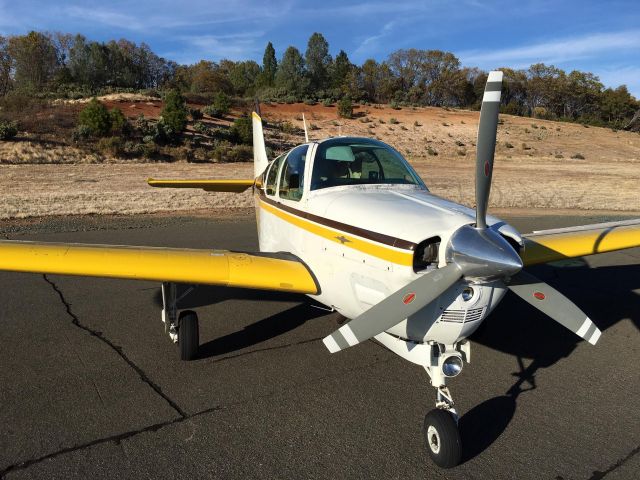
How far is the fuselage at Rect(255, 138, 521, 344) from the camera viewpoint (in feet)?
10.9

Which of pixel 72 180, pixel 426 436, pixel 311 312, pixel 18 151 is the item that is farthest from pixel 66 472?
pixel 18 151

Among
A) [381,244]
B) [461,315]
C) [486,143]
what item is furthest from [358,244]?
[486,143]

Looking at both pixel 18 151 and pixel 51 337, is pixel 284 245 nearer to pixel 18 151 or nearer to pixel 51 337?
pixel 51 337

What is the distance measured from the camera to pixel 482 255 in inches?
118

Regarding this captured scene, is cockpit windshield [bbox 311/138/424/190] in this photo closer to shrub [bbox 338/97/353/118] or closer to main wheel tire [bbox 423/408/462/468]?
main wheel tire [bbox 423/408/462/468]

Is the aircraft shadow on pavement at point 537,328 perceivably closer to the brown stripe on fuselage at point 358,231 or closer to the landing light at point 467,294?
the landing light at point 467,294

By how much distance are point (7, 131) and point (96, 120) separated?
4815 millimetres

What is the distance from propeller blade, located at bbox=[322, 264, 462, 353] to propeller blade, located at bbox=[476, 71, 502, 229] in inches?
17.6

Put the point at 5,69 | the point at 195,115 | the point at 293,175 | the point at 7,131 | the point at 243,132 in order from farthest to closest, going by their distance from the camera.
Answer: the point at 5,69
the point at 195,115
the point at 243,132
the point at 7,131
the point at 293,175

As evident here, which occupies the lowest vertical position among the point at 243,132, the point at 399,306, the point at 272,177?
the point at 243,132

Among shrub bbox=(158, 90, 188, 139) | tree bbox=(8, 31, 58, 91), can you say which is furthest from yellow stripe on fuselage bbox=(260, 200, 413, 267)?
tree bbox=(8, 31, 58, 91)

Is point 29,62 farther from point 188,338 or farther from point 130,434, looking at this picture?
point 130,434

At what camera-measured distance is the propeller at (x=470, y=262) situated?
2990mm

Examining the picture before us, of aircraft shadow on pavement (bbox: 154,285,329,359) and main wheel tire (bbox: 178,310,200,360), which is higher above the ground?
main wheel tire (bbox: 178,310,200,360)
